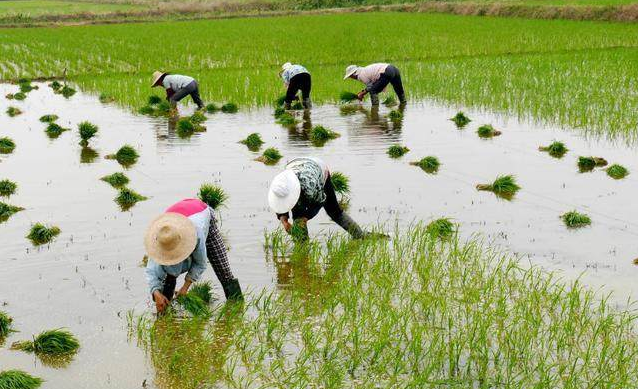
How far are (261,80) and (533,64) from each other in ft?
21.2

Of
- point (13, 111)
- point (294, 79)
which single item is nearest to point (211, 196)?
point (294, 79)

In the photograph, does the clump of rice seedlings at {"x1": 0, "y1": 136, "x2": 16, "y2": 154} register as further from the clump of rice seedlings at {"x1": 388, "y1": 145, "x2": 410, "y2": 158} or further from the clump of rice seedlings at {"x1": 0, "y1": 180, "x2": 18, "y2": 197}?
the clump of rice seedlings at {"x1": 388, "y1": 145, "x2": 410, "y2": 158}

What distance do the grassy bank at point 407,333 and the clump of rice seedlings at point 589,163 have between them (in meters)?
3.93

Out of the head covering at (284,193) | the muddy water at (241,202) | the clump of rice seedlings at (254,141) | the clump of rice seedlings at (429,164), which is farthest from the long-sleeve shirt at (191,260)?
the clump of rice seedlings at (254,141)

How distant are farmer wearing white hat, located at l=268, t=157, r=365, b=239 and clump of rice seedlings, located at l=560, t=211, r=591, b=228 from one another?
2.22m

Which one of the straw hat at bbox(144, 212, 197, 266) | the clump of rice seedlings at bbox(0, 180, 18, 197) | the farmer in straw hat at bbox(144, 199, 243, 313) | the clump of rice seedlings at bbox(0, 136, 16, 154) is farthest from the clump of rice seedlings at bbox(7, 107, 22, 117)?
the straw hat at bbox(144, 212, 197, 266)

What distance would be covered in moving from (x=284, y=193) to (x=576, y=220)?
3243 mm

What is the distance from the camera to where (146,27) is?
34.7m

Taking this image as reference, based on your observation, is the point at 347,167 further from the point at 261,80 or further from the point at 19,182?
the point at 261,80

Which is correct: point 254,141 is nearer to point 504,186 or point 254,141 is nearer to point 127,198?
point 127,198

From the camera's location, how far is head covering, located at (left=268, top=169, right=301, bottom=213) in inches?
262

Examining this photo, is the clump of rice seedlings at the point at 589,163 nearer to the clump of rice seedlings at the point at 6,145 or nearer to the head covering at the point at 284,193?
the head covering at the point at 284,193

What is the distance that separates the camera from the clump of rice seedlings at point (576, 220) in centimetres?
829

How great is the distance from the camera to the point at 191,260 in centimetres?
582
